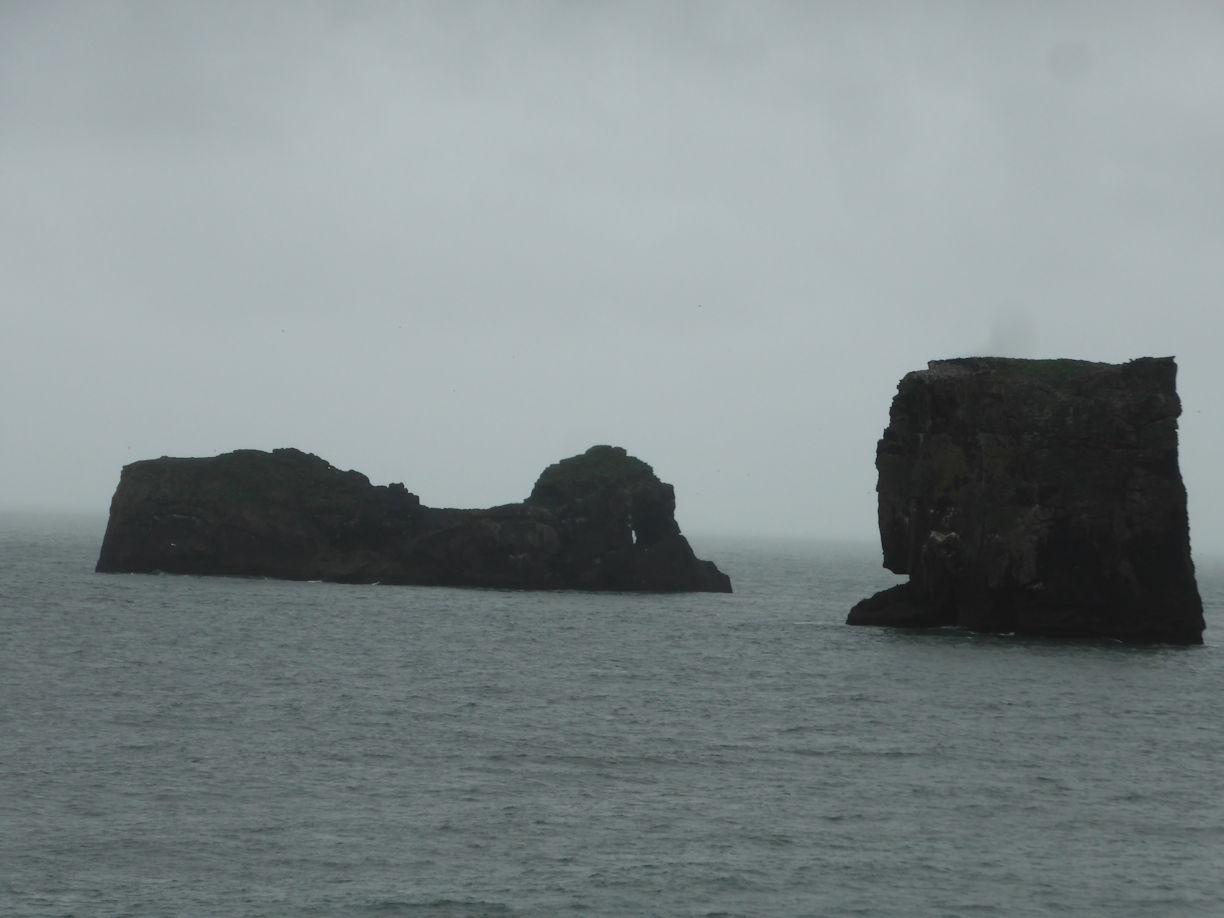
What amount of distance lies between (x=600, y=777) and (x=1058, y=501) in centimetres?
3470

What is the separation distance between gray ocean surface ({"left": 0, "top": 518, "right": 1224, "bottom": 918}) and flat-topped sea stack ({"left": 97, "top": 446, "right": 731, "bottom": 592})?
118 feet

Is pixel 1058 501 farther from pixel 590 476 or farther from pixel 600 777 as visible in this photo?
pixel 590 476

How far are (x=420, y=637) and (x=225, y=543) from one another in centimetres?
4008

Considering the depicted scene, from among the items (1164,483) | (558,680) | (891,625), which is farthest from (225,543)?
(1164,483)

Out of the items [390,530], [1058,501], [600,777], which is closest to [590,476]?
[390,530]

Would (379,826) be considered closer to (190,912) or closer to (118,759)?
(190,912)

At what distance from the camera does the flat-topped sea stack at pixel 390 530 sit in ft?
325

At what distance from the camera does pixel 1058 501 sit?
6269cm

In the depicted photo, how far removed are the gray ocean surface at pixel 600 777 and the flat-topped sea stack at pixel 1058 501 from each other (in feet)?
9.04

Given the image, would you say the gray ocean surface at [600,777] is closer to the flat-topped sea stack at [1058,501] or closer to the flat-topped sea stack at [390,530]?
the flat-topped sea stack at [1058,501]

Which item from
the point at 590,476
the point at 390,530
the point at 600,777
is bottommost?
the point at 600,777

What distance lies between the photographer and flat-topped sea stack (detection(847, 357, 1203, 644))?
6188cm

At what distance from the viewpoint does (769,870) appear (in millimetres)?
26469

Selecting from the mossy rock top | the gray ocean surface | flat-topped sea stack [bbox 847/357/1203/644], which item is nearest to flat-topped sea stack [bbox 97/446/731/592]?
the mossy rock top
